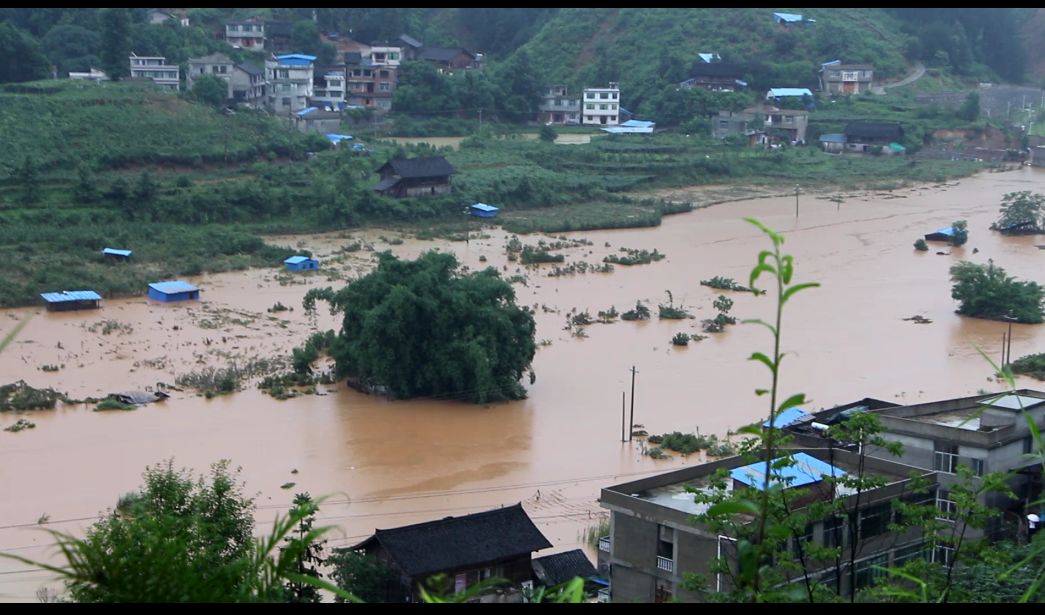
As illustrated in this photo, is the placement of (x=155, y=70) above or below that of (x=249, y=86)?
above

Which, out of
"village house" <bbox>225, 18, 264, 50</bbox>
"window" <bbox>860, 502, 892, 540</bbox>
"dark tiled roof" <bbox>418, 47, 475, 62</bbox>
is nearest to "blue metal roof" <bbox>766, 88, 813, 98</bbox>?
"dark tiled roof" <bbox>418, 47, 475, 62</bbox>

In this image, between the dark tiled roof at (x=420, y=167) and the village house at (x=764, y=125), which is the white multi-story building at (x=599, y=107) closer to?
the village house at (x=764, y=125)

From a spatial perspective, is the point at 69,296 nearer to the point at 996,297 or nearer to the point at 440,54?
the point at 996,297

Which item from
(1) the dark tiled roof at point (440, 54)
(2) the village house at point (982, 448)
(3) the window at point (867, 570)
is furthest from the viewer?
(1) the dark tiled roof at point (440, 54)

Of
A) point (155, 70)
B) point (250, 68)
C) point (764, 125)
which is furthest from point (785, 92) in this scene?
point (155, 70)

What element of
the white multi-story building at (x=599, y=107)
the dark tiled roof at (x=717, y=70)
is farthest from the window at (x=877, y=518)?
the dark tiled roof at (x=717, y=70)

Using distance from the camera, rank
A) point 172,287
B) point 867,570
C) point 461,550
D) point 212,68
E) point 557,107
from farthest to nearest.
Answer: point 557,107
point 212,68
point 172,287
point 461,550
point 867,570

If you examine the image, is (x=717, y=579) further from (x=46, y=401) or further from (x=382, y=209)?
(x=382, y=209)
